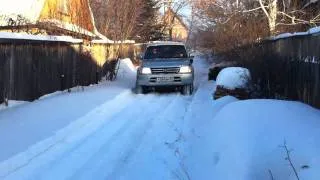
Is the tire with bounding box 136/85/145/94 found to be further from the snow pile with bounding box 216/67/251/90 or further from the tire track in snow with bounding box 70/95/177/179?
the tire track in snow with bounding box 70/95/177/179

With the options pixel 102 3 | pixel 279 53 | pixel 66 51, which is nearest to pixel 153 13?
pixel 102 3

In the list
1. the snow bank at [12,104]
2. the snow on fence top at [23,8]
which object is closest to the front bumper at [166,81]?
the snow bank at [12,104]

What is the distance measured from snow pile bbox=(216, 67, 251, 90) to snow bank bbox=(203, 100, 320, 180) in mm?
5851

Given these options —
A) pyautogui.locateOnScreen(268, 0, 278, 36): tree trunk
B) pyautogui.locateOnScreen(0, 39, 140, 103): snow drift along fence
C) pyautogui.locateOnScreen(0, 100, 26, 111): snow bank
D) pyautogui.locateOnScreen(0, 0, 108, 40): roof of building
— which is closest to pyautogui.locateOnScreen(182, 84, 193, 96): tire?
pyautogui.locateOnScreen(0, 39, 140, 103): snow drift along fence

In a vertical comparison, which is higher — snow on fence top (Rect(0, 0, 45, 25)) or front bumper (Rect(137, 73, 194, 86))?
snow on fence top (Rect(0, 0, 45, 25))

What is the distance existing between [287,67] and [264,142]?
7.53 m

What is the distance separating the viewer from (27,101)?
50.1 ft

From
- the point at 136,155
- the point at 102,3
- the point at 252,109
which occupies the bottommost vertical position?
the point at 136,155

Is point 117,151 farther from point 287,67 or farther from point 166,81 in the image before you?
point 166,81

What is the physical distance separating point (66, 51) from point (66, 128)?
26.4 feet

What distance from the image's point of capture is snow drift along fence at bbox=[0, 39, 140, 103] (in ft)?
46.5

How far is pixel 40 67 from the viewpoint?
1631cm

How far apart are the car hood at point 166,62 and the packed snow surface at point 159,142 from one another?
4.93 meters

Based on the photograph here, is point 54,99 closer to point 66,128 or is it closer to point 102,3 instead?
point 66,128
